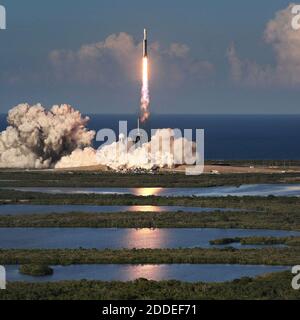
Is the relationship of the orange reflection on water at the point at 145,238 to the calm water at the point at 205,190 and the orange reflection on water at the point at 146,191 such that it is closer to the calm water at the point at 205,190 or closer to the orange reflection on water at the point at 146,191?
the orange reflection on water at the point at 146,191

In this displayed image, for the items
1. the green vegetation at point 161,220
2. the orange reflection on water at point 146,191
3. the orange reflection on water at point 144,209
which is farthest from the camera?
the orange reflection on water at point 146,191

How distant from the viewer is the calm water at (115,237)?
63500mm

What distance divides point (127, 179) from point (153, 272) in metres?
45.5

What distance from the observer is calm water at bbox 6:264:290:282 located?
5341 cm

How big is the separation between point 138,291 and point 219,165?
6359cm

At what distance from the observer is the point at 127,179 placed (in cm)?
10019

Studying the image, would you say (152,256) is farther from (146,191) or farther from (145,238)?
(146,191)

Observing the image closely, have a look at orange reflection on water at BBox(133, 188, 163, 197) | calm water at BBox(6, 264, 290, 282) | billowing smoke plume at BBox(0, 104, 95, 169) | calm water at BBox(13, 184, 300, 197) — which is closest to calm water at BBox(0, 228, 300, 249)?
calm water at BBox(6, 264, 290, 282)

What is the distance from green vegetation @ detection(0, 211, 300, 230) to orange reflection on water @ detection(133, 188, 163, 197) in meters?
12.0

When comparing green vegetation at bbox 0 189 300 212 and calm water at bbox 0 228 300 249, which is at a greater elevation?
green vegetation at bbox 0 189 300 212

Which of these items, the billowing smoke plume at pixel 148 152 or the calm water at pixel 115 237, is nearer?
the calm water at pixel 115 237

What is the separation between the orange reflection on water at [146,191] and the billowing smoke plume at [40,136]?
18.0 metres

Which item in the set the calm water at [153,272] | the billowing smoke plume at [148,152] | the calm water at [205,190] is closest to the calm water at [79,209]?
the calm water at [205,190]

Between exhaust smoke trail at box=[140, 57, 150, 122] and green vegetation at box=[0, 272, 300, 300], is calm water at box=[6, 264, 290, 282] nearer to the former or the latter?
green vegetation at box=[0, 272, 300, 300]
